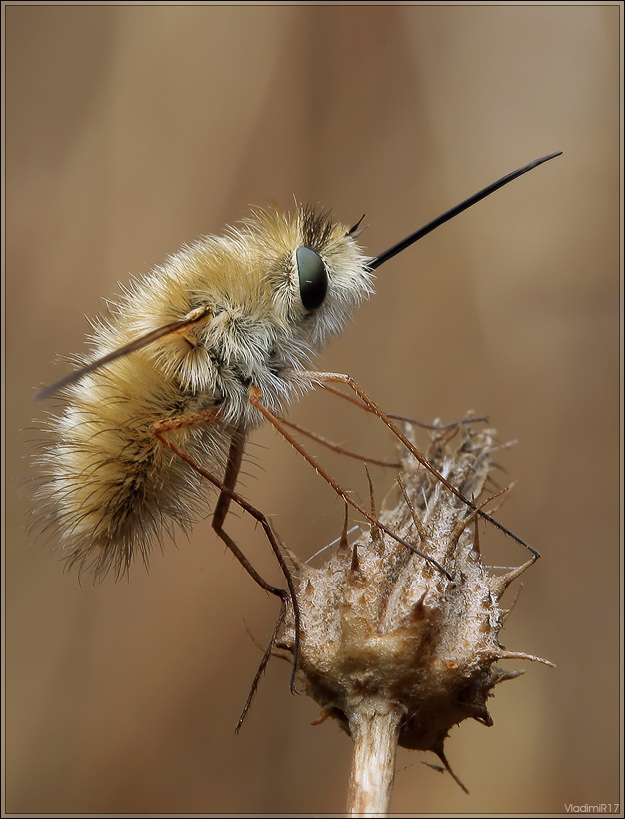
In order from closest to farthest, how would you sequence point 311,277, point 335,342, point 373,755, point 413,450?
Result: point 373,755 < point 413,450 < point 311,277 < point 335,342

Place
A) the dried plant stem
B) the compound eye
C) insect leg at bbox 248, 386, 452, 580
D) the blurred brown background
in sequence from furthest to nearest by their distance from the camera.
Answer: the blurred brown background → the compound eye → insect leg at bbox 248, 386, 452, 580 → the dried plant stem

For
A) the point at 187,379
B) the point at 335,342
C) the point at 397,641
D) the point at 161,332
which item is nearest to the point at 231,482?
the point at 187,379

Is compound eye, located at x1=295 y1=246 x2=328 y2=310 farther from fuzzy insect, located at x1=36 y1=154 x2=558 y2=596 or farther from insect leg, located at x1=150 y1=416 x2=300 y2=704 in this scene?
insect leg, located at x1=150 y1=416 x2=300 y2=704

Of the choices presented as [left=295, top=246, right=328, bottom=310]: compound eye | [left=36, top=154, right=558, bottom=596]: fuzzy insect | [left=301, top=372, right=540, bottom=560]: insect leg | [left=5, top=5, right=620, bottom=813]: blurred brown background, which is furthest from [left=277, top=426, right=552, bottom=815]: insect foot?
[left=5, top=5, right=620, bottom=813]: blurred brown background

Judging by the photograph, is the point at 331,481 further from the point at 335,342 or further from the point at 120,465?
the point at 335,342

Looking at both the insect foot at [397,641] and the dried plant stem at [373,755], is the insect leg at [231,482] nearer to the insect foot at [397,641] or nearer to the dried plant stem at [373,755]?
the insect foot at [397,641]

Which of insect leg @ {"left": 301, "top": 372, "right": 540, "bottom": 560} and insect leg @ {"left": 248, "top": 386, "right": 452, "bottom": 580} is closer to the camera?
insect leg @ {"left": 248, "top": 386, "right": 452, "bottom": 580}

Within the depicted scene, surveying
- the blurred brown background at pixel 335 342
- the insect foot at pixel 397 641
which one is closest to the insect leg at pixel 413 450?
the insect foot at pixel 397 641
